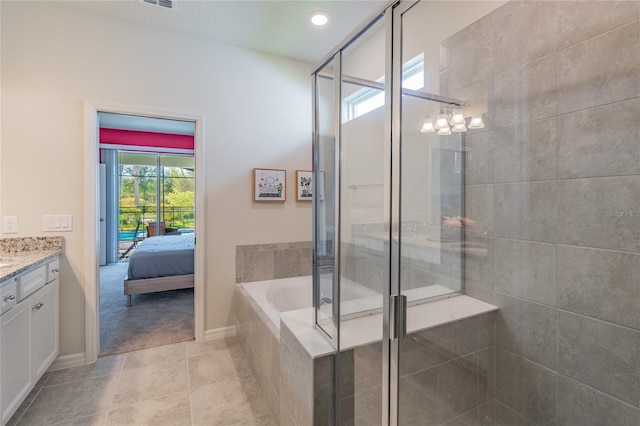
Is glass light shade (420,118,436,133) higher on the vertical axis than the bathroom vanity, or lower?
higher

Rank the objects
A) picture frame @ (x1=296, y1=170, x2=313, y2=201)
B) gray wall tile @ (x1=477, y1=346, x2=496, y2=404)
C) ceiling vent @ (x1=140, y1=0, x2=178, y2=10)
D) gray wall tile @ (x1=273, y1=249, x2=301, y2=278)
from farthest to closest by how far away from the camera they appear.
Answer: picture frame @ (x1=296, y1=170, x2=313, y2=201)
gray wall tile @ (x1=273, y1=249, x2=301, y2=278)
ceiling vent @ (x1=140, y1=0, x2=178, y2=10)
gray wall tile @ (x1=477, y1=346, x2=496, y2=404)

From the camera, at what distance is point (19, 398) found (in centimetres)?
168

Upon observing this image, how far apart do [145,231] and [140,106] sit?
482 centimetres

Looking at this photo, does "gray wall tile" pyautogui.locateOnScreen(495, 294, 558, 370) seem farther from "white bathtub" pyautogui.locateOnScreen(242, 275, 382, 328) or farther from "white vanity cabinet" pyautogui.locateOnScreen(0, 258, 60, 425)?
"white vanity cabinet" pyautogui.locateOnScreen(0, 258, 60, 425)

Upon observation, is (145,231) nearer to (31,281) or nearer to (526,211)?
(31,281)

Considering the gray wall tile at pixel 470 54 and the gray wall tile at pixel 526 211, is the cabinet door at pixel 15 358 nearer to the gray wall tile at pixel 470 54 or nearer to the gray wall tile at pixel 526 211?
the gray wall tile at pixel 526 211

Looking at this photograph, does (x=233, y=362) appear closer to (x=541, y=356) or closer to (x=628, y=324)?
(x=541, y=356)

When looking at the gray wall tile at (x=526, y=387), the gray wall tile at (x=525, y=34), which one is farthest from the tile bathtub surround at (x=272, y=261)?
the gray wall tile at (x=525, y=34)

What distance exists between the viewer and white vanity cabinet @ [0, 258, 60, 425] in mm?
1581

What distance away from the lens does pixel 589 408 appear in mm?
1397

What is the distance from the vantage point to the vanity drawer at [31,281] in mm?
1739

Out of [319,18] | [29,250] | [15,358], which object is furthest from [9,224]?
[319,18]

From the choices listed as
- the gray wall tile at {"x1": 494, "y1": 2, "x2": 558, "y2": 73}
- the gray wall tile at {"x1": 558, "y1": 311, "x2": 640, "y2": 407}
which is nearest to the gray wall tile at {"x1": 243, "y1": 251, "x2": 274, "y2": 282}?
the gray wall tile at {"x1": 558, "y1": 311, "x2": 640, "y2": 407}

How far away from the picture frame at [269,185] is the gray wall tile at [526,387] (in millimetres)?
2224
